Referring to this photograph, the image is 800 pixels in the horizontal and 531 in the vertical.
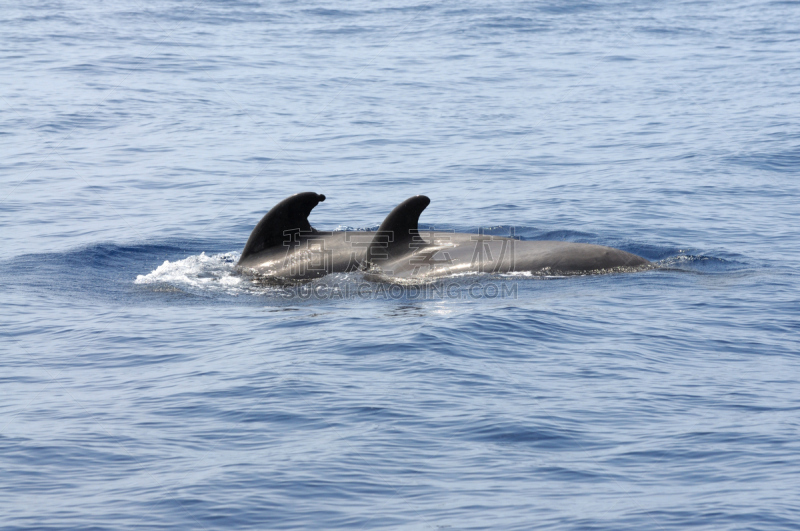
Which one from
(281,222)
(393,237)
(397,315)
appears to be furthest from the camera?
(281,222)

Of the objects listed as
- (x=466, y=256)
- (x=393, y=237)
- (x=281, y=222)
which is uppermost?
(x=281, y=222)

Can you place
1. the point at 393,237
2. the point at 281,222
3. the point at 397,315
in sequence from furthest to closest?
the point at 281,222
the point at 393,237
the point at 397,315

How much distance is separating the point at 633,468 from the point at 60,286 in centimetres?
1056

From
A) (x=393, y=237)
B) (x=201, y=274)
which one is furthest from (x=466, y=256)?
(x=201, y=274)

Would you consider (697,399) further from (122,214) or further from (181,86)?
(181,86)

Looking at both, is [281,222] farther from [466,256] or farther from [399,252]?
[466,256]

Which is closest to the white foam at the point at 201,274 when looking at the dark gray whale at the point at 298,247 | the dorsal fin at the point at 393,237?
the dark gray whale at the point at 298,247

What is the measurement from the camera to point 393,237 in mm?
15305

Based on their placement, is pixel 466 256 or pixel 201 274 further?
pixel 201 274

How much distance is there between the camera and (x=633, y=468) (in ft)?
27.2

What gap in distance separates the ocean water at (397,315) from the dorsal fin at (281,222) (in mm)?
885

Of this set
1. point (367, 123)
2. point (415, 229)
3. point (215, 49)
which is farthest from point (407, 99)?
point (415, 229)

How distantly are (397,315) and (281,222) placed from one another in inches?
142

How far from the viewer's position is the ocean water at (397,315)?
803 centimetres
